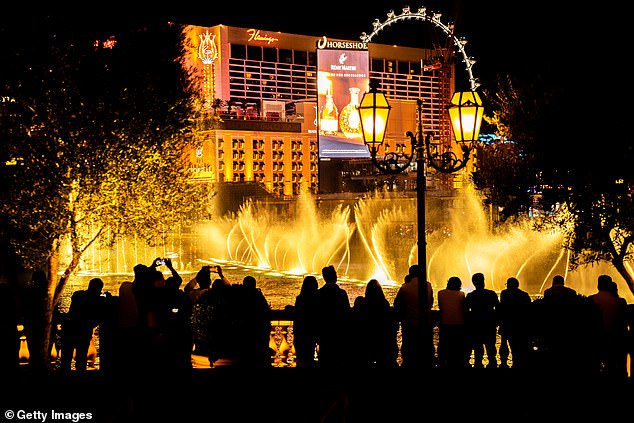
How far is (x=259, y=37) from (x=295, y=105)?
2205cm

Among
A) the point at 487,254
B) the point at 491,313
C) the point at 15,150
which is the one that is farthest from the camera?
the point at 487,254

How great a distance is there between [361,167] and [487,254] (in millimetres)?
64004

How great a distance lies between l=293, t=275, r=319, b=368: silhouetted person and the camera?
37.8 ft

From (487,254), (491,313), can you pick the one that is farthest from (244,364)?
(487,254)

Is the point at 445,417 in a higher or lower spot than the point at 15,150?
lower

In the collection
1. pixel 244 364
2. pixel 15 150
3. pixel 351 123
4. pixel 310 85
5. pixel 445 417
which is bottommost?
pixel 445 417

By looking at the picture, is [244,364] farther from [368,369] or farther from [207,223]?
[207,223]

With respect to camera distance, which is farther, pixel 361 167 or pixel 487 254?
pixel 361 167

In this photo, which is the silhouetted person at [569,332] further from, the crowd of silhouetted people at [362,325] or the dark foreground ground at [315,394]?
the dark foreground ground at [315,394]

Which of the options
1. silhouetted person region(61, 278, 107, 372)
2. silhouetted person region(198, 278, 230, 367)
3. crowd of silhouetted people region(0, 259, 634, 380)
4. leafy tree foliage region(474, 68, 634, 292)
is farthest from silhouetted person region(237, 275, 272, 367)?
leafy tree foliage region(474, 68, 634, 292)

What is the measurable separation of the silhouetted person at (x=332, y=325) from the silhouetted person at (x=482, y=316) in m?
1.75

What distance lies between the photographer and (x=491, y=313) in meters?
11.9

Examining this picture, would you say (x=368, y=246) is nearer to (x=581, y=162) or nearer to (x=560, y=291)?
(x=581, y=162)

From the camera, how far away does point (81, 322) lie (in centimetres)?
1165
